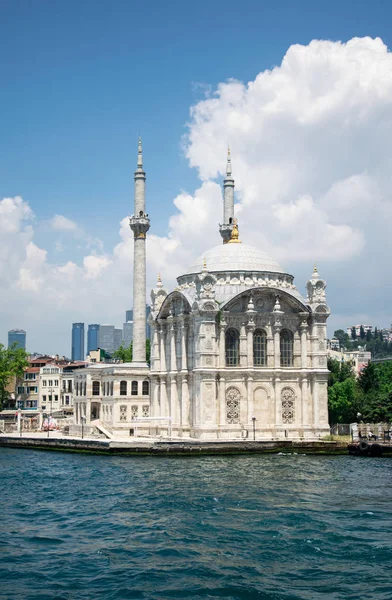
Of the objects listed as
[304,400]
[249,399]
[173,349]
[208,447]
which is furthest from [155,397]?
[208,447]

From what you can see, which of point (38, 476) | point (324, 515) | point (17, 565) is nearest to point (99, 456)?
point (38, 476)

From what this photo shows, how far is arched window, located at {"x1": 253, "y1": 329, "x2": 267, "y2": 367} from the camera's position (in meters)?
62.5

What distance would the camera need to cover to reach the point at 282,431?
203 ft

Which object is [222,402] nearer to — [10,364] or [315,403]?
[315,403]

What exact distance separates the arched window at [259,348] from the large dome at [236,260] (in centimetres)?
549

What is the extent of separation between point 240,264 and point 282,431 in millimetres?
13772

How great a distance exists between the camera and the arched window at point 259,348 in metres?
62.5

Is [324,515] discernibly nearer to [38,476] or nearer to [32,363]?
[38,476]

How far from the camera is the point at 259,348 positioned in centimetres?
6266

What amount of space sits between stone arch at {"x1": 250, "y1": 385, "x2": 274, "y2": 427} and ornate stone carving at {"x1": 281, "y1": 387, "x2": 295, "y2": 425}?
1.15 metres

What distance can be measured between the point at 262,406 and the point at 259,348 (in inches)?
177

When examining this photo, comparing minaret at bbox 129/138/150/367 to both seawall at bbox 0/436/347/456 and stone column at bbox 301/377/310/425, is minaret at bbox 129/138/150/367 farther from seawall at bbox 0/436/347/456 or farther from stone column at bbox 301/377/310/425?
seawall at bbox 0/436/347/456

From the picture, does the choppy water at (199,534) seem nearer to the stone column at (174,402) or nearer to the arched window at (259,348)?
the arched window at (259,348)

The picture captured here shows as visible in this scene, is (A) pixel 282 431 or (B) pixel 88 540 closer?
(B) pixel 88 540
